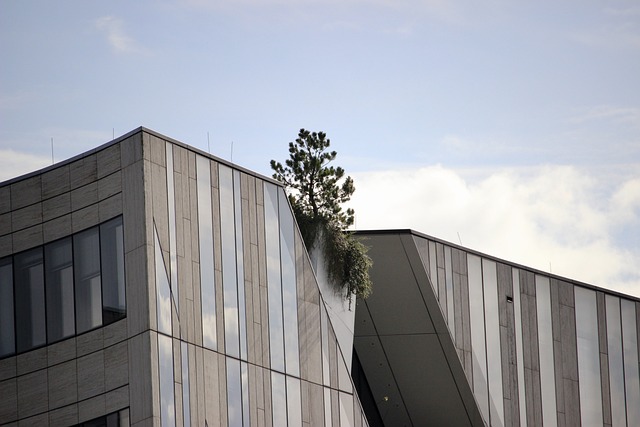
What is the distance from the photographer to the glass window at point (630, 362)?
49688 millimetres

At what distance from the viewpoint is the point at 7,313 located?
33.1m

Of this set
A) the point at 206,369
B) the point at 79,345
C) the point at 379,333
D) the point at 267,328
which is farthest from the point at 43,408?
the point at 379,333

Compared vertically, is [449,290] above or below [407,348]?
above

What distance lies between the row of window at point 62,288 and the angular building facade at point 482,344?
1273 centimetres

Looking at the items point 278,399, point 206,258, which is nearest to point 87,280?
point 206,258

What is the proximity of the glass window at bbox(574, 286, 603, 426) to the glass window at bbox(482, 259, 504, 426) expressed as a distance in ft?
14.0

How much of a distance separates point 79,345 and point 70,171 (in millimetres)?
4221

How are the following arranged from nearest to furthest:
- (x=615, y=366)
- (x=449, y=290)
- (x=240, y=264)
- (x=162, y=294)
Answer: (x=162, y=294) → (x=240, y=264) → (x=449, y=290) → (x=615, y=366)

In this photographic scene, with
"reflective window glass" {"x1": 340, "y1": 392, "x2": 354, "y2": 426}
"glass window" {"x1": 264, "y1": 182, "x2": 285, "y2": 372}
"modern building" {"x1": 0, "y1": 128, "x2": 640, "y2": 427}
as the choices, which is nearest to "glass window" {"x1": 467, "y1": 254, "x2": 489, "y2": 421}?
"modern building" {"x1": 0, "y1": 128, "x2": 640, "y2": 427}

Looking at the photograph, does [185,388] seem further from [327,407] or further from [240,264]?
[327,407]

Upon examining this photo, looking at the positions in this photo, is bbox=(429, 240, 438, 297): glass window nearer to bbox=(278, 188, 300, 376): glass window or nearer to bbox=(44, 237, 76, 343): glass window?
bbox=(278, 188, 300, 376): glass window

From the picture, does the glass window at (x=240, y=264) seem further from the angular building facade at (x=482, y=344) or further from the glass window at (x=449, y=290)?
the glass window at (x=449, y=290)

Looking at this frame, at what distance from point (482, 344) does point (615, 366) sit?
285 inches

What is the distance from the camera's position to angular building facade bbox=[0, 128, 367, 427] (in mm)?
30906
